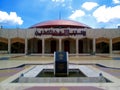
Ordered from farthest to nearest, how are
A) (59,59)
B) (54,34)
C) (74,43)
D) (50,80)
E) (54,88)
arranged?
(74,43) < (54,34) < (59,59) < (50,80) < (54,88)

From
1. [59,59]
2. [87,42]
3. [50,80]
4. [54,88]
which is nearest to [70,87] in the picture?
[54,88]

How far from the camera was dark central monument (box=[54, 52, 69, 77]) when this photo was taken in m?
13.0

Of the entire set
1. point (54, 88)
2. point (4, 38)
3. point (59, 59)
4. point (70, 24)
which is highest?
point (70, 24)

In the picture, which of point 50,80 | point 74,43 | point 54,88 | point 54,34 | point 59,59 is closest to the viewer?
point 54,88

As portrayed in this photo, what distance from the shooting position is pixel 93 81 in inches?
431

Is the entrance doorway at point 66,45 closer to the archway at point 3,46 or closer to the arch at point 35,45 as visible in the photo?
the arch at point 35,45

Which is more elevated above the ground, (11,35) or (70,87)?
(11,35)

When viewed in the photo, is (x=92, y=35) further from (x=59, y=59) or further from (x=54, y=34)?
(x=59, y=59)

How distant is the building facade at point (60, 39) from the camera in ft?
140

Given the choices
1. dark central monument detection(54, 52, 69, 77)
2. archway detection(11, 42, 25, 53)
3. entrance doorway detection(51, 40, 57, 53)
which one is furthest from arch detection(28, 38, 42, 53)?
dark central monument detection(54, 52, 69, 77)

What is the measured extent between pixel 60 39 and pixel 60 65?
29.6 m

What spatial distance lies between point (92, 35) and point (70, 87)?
33.9 metres

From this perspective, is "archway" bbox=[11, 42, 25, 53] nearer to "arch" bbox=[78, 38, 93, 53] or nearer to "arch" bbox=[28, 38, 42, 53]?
"arch" bbox=[28, 38, 42, 53]

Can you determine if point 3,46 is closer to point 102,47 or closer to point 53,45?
point 53,45
